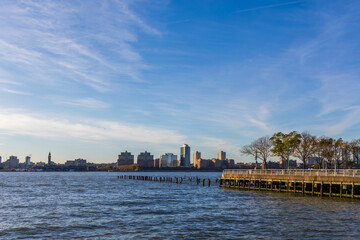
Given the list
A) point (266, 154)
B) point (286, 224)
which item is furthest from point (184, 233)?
point (266, 154)

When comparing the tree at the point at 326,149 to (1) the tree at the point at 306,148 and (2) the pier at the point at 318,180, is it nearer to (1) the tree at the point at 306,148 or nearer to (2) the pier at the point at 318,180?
(1) the tree at the point at 306,148

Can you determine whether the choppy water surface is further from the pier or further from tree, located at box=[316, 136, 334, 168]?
tree, located at box=[316, 136, 334, 168]

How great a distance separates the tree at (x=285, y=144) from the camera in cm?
8738

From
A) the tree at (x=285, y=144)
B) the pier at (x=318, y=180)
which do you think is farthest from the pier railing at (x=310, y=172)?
the tree at (x=285, y=144)

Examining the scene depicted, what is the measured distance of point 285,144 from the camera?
290ft

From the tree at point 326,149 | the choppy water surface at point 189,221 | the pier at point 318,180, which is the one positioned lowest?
the choppy water surface at point 189,221

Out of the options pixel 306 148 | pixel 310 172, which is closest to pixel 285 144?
pixel 306 148

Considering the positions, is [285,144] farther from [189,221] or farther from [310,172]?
[189,221]

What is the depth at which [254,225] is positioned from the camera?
3092 centimetres

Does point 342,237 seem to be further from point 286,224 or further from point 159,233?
point 159,233

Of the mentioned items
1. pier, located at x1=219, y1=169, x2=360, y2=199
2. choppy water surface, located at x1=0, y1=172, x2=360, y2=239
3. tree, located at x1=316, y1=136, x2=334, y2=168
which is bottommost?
choppy water surface, located at x1=0, y1=172, x2=360, y2=239

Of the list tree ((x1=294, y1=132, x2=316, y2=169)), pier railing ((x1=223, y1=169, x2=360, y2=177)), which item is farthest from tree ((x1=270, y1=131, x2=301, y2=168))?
pier railing ((x1=223, y1=169, x2=360, y2=177))

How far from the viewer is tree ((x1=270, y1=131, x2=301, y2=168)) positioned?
8738 centimetres

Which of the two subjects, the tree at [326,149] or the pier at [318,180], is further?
the tree at [326,149]
